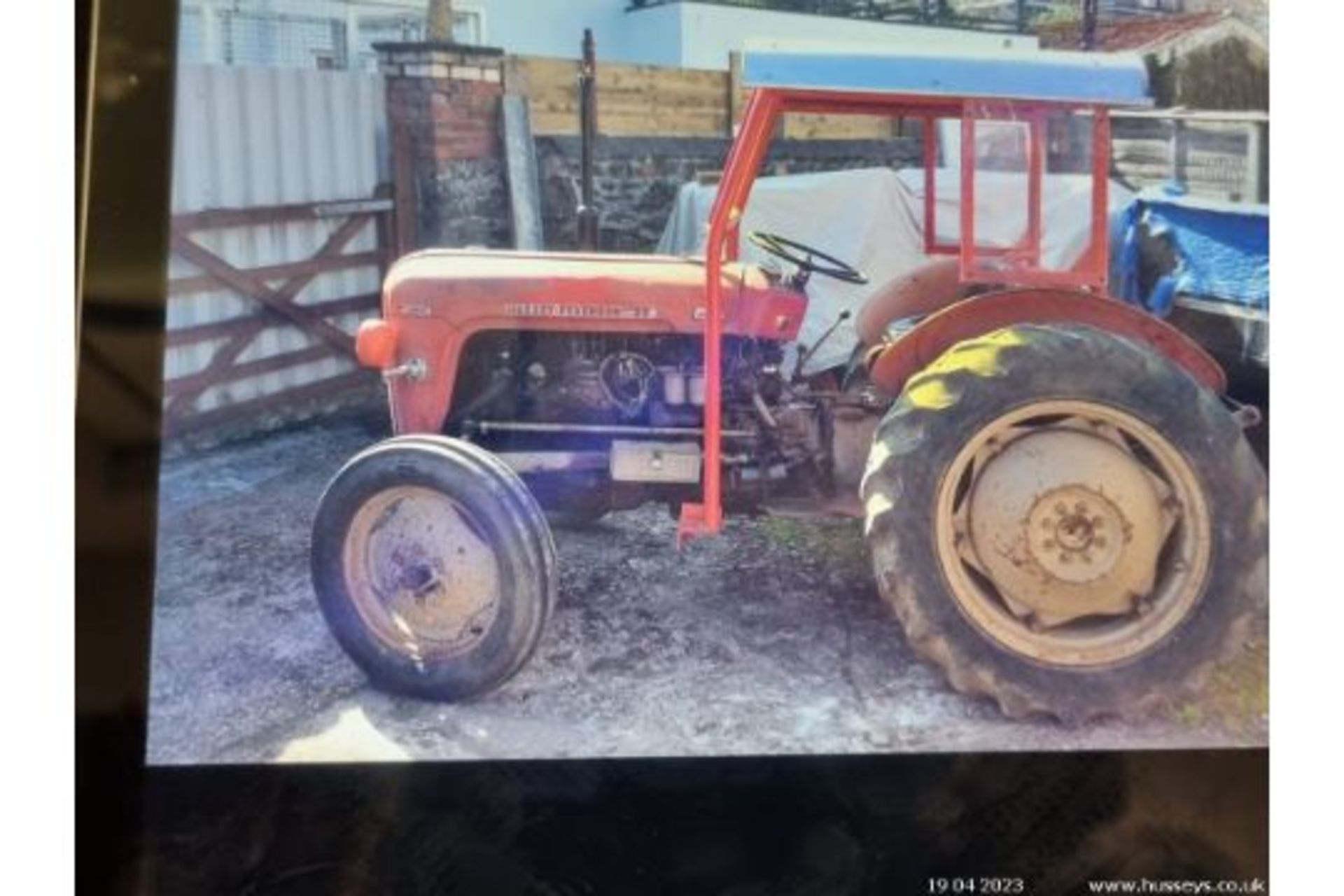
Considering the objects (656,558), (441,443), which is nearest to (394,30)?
(441,443)

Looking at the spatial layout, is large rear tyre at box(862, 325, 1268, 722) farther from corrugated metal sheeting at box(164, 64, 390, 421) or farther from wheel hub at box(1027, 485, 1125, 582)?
corrugated metal sheeting at box(164, 64, 390, 421)

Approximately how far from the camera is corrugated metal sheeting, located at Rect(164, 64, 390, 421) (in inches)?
68.8

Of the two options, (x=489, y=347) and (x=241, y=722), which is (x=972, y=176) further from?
(x=241, y=722)

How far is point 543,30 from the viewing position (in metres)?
1.81

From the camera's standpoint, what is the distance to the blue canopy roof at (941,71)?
1730 mm

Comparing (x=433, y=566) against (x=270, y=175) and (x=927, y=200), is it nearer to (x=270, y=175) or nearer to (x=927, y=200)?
(x=270, y=175)

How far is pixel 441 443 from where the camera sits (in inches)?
74.8

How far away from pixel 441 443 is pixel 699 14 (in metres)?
0.69

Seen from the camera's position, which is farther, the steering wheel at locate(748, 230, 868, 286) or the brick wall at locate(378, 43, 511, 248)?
the steering wheel at locate(748, 230, 868, 286)

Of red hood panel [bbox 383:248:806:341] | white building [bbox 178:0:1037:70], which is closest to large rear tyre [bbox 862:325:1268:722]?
red hood panel [bbox 383:248:806:341]

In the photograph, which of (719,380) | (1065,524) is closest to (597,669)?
(719,380)

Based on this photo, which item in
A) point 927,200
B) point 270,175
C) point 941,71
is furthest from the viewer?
point 927,200

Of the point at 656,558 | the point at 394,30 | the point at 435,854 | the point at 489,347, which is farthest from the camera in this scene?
the point at 489,347

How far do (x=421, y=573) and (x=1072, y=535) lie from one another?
0.91 meters
